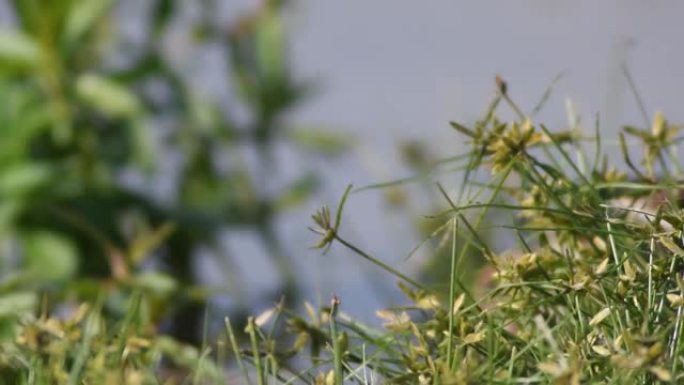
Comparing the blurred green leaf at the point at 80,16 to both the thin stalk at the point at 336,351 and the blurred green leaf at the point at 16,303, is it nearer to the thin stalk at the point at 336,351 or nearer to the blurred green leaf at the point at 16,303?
the blurred green leaf at the point at 16,303

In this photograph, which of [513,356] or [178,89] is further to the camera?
[178,89]

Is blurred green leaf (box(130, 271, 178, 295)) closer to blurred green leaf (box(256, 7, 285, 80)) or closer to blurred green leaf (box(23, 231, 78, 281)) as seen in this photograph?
blurred green leaf (box(23, 231, 78, 281))

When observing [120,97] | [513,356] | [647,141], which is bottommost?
[513,356]

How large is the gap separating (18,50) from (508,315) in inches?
74.5

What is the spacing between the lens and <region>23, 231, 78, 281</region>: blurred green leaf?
2613mm

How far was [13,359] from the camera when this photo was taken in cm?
123

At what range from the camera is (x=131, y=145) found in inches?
125

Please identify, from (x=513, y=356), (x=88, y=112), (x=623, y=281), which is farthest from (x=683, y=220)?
(x=88, y=112)

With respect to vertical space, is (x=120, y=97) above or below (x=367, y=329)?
above

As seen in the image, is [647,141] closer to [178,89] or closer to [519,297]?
[519,297]

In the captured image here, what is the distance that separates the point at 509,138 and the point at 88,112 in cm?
227

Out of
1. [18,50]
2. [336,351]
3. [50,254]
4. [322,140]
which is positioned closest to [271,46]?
[322,140]

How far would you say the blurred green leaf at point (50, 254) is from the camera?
261 cm

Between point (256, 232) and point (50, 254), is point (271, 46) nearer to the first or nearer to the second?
point (256, 232)
